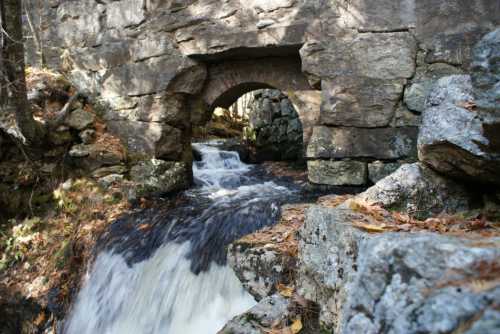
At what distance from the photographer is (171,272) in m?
3.60

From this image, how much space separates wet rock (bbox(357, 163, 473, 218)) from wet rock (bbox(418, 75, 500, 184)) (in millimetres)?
111

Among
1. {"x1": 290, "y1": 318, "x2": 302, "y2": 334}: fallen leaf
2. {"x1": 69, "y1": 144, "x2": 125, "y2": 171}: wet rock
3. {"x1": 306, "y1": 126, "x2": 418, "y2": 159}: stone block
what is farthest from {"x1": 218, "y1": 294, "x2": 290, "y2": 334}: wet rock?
{"x1": 69, "y1": 144, "x2": 125, "y2": 171}: wet rock

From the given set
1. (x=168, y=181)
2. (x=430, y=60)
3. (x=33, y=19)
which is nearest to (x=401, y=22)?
(x=430, y=60)

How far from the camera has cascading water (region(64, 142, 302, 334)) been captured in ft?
10.5

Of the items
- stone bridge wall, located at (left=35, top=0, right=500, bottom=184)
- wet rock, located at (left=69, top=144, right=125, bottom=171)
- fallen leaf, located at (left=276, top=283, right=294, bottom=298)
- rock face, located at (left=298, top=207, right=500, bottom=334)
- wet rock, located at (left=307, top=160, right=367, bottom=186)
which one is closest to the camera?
rock face, located at (left=298, top=207, right=500, bottom=334)

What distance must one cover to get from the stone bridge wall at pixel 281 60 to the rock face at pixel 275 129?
3.96 metres

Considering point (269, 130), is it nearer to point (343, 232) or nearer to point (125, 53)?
point (125, 53)

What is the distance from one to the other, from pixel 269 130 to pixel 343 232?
8108 millimetres

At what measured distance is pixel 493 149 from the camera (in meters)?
2.00

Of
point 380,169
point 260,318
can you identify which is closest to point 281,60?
point 380,169

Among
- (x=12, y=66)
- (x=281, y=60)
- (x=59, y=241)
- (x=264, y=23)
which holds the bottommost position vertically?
(x=59, y=241)

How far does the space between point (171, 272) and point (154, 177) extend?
207cm

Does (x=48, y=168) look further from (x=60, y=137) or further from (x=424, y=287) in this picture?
(x=424, y=287)

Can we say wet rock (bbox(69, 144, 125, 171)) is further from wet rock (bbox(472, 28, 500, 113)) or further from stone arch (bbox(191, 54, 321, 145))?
wet rock (bbox(472, 28, 500, 113))
